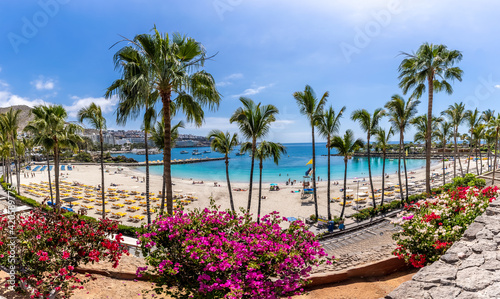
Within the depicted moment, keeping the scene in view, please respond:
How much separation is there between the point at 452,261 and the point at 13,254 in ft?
25.2

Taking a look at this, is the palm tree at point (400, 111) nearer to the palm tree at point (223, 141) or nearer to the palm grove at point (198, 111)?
the palm grove at point (198, 111)

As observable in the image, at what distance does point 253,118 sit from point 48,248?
37.1ft

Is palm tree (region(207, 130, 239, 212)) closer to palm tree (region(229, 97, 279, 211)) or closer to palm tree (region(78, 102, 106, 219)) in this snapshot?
palm tree (region(229, 97, 279, 211))

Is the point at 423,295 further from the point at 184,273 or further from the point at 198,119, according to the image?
the point at 198,119

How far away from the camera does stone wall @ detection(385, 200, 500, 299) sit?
2621 mm

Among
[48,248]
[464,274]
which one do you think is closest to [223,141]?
[48,248]

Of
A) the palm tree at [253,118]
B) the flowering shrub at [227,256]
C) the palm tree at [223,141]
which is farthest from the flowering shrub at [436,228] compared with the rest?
the palm tree at [223,141]

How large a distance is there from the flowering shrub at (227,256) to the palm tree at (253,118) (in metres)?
9.37

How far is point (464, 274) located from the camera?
9.52ft

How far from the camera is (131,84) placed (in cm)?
695

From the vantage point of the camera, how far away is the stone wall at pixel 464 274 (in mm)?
2621

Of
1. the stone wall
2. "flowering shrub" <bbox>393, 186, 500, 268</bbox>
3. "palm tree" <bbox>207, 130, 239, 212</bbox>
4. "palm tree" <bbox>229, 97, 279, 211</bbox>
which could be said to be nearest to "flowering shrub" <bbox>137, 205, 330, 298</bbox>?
the stone wall

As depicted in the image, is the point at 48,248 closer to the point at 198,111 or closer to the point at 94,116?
the point at 198,111

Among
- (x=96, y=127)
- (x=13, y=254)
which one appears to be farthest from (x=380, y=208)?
(x=96, y=127)
